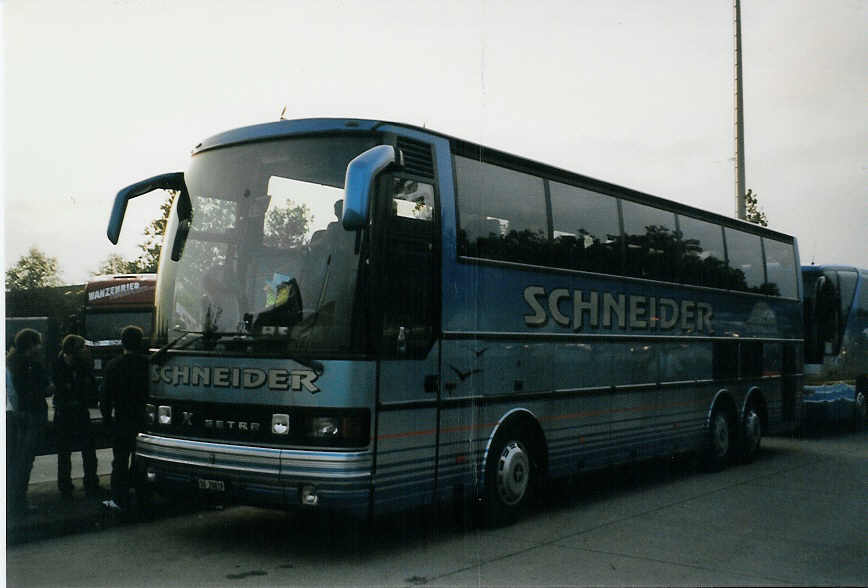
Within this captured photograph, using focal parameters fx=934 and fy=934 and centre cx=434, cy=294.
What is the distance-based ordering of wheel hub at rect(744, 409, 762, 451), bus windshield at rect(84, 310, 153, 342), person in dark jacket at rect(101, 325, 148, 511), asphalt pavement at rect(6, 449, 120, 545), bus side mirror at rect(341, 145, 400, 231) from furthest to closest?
1. bus windshield at rect(84, 310, 153, 342)
2. wheel hub at rect(744, 409, 762, 451)
3. person in dark jacket at rect(101, 325, 148, 511)
4. asphalt pavement at rect(6, 449, 120, 545)
5. bus side mirror at rect(341, 145, 400, 231)

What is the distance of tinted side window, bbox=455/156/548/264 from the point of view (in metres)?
8.04

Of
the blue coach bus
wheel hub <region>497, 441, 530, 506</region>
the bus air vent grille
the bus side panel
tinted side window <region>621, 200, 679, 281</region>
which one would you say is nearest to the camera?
the blue coach bus

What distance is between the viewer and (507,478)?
833 centimetres

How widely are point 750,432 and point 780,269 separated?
112 inches

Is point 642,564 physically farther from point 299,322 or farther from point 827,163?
point 827,163

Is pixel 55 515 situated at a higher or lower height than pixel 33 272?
lower

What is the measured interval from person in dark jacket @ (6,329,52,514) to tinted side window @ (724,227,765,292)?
8.85 metres

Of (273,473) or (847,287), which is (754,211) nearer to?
(847,287)

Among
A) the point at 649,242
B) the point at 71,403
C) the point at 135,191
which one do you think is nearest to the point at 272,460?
the point at 135,191

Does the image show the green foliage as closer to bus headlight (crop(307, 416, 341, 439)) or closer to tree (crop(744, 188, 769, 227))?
bus headlight (crop(307, 416, 341, 439))

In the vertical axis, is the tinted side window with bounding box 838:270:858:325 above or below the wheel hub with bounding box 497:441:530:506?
above

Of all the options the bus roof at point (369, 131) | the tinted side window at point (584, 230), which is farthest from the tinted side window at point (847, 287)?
the tinted side window at point (584, 230)

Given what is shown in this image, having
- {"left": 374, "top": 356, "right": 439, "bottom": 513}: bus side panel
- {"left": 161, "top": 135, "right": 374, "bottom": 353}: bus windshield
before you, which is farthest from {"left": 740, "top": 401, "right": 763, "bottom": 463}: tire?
{"left": 161, "top": 135, "right": 374, "bottom": 353}: bus windshield

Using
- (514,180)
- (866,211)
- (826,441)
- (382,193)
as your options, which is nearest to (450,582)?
(382,193)
